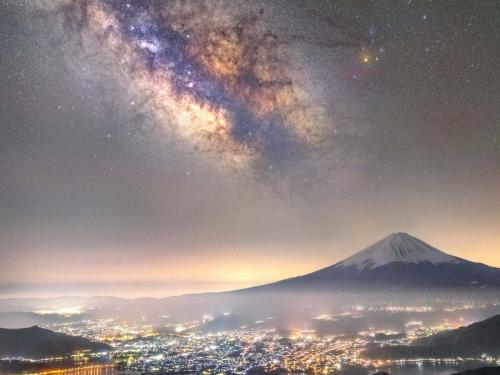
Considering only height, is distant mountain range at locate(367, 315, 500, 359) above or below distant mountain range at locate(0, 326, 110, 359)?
below

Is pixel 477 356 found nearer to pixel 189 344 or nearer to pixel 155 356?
pixel 155 356

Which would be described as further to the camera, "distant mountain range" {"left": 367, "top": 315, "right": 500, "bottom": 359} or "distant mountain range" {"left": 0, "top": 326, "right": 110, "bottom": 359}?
"distant mountain range" {"left": 0, "top": 326, "right": 110, "bottom": 359}

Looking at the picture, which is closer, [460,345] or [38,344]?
[460,345]

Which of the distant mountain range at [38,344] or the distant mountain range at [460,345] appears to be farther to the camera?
the distant mountain range at [38,344]

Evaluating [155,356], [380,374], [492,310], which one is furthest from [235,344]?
[492,310]
